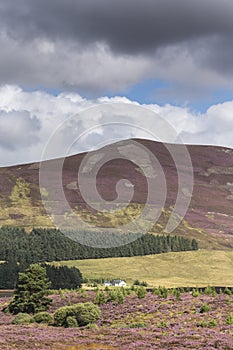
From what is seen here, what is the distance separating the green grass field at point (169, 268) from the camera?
110500mm

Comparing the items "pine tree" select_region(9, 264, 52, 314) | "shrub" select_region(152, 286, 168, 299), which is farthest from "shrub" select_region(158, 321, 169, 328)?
"pine tree" select_region(9, 264, 52, 314)

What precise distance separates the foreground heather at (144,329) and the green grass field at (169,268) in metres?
56.1

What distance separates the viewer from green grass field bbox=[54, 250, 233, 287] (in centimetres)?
11050

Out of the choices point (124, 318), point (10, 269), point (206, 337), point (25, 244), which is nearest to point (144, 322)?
point (124, 318)

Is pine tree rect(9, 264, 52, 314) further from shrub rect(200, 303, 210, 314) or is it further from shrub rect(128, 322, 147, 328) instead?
shrub rect(200, 303, 210, 314)

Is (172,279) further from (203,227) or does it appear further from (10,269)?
(203,227)

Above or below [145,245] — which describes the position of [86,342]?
below

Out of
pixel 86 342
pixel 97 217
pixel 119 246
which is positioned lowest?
pixel 86 342

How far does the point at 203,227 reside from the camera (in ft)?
628

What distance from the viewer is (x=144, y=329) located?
3594cm

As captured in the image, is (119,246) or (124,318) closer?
(124,318)

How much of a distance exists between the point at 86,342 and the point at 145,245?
4389 inches

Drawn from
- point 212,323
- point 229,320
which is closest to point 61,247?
point 229,320

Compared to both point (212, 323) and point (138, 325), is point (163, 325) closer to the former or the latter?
point (138, 325)
